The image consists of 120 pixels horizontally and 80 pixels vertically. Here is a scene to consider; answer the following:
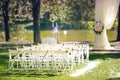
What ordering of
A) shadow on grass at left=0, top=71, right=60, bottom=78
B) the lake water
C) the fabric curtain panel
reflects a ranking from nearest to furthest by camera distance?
shadow on grass at left=0, top=71, right=60, bottom=78 < the fabric curtain panel < the lake water

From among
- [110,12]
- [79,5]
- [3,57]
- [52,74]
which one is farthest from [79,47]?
[79,5]

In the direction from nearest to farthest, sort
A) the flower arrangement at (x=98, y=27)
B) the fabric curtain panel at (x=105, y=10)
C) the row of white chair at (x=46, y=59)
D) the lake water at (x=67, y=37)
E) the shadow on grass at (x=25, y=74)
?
1. the shadow on grass at (x=25, y=74)
2. the row of white chair at (x=46, y=59)
3. the flower arrangement at (x=98, y=27)
4. the fabric curtain panel at (x=105, y=10)
5. the lake water at (x=67, y=37)

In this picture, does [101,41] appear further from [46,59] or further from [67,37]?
[67,37]

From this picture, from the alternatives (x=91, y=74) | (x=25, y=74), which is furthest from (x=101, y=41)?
(x=25, y=74)

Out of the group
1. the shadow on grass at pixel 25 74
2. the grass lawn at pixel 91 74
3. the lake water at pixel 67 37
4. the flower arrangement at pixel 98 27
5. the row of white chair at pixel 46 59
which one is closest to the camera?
the grass lawn at pixel 91 74

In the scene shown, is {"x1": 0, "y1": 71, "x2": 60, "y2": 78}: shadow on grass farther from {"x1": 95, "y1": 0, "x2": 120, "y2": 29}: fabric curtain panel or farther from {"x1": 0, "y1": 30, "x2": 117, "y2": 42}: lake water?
{"x1": 0, "y1": 30, "x2": 117, "y2": 42}: lake water

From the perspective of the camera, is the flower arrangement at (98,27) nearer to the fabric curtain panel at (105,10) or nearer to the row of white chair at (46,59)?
the fabric curtain panel at (105,10)

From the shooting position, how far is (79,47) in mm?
17812

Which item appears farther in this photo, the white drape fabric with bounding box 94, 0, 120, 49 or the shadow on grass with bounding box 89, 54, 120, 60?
the white drape fabric with bounding box 94, 0, 120, 49

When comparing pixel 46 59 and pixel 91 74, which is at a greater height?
pixel 46 59

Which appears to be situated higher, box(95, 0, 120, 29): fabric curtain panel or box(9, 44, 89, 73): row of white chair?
box(95, 0, 120, 29): fabric curtain panel

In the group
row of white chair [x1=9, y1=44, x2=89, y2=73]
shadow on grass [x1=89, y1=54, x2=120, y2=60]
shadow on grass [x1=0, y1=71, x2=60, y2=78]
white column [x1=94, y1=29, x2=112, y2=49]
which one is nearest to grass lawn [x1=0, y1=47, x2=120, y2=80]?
shadow on grass [x1=0, y1=71, x2=60, y2=78]

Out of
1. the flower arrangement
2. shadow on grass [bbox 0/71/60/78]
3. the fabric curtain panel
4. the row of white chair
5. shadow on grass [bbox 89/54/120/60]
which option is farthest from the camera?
the fabric curtain panel

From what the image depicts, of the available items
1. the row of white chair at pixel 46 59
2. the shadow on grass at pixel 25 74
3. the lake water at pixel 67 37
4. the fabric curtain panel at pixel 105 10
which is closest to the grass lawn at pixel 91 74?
the shadow on grass at pixel 25 74
